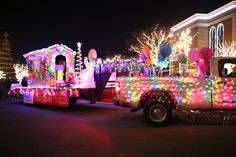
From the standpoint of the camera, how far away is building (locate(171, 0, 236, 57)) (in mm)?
40219

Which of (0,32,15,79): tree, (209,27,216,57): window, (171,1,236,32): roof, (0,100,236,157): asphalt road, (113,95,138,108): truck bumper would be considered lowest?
(0,100,236,157): asphalt road

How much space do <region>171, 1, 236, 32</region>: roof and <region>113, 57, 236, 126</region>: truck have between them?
33.5 m


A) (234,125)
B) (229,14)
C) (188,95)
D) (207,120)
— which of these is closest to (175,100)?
(188,95)

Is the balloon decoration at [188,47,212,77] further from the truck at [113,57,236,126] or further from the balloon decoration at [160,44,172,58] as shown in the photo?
the balloon decoration at [160,44,172,58]

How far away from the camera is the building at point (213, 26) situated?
132 feet

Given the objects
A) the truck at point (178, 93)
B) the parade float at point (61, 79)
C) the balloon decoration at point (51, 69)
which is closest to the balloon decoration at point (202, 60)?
the truck at point (178, 93)

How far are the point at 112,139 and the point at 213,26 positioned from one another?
41354mm

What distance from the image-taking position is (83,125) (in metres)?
9.52

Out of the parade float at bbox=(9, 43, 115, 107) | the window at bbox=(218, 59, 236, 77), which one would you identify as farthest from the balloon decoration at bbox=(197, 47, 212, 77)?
the parade float at bbox=(9, 43, 115, 107)

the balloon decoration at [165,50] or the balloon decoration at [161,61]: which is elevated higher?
the balloon decoration at [165,50]

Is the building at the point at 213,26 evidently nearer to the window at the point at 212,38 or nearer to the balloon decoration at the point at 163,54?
the window at the point at 212,38

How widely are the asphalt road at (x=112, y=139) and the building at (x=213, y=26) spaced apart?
34.6 meters

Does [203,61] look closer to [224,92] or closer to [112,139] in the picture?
[224,92]

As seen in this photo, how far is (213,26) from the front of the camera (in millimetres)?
44781
